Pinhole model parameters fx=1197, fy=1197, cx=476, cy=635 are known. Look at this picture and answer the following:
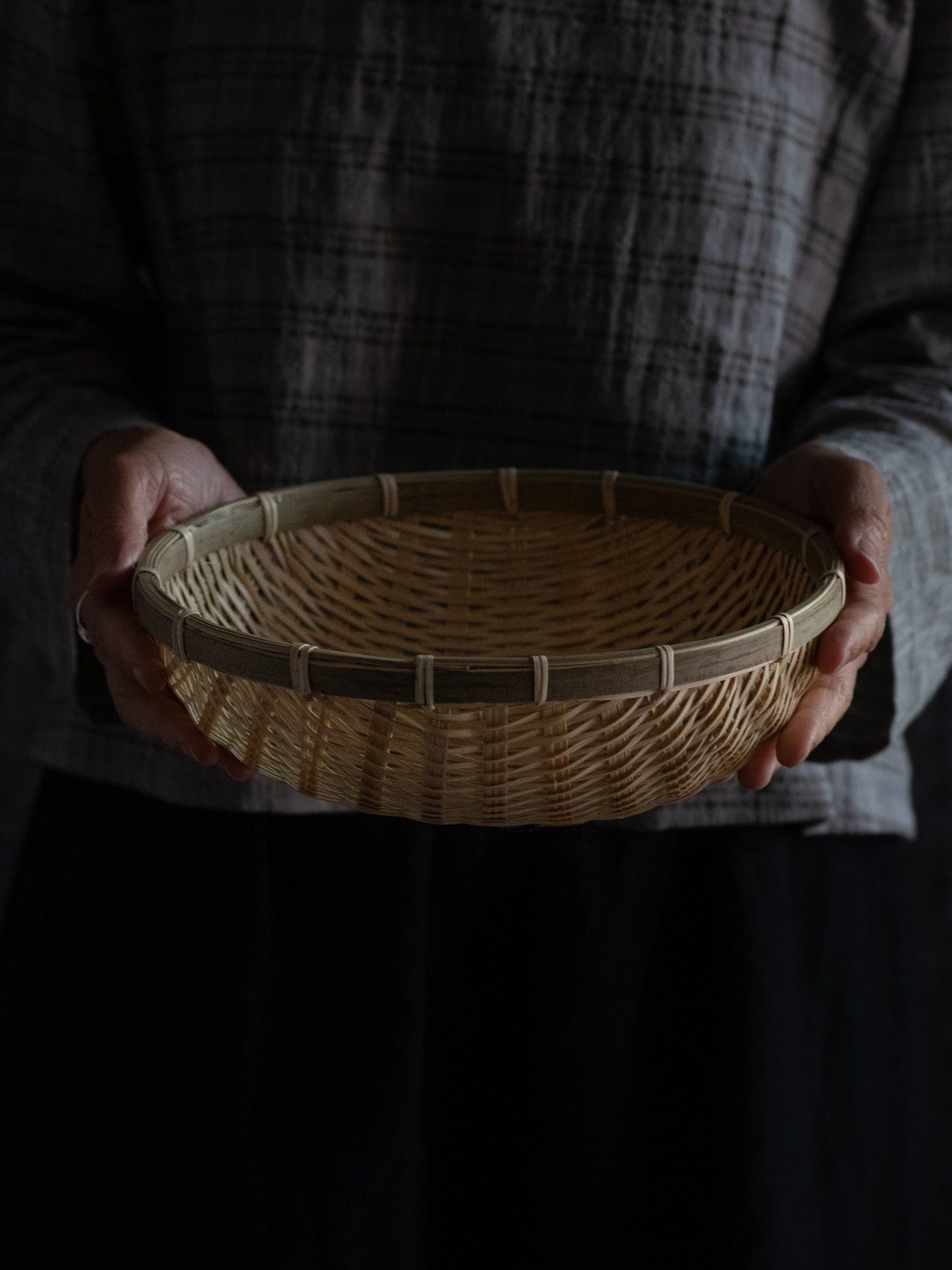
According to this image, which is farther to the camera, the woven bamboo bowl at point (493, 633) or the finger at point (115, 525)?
the finger at point (115, 525)

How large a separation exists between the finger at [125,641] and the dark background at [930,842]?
20.2 inches

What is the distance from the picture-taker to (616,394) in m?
0.60

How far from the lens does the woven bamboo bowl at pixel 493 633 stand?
0.38m

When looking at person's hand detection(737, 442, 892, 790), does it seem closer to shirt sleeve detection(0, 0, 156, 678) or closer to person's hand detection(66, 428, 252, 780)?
person's hand detection(66, 428, 252, 780)

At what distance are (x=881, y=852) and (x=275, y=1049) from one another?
0.36 m

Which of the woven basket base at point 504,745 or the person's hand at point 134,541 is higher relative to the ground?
→ the person's hand at point 134,541

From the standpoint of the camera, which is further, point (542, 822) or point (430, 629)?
point (430, 629)

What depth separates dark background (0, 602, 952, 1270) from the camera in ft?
3.22

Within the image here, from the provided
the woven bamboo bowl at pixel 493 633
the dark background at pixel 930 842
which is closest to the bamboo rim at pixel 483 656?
the woven bamboo bowl at pixel 493 633

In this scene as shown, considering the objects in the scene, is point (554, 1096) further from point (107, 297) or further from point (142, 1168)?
point (107, 297)

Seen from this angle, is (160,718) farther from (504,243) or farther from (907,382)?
(907,382)

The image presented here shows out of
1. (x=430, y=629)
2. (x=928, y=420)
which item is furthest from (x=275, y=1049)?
(x=928, y=420)

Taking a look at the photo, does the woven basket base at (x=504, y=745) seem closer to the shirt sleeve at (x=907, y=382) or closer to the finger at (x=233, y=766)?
the finger at (x=233, y=766)

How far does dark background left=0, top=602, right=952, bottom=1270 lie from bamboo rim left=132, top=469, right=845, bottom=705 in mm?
496
